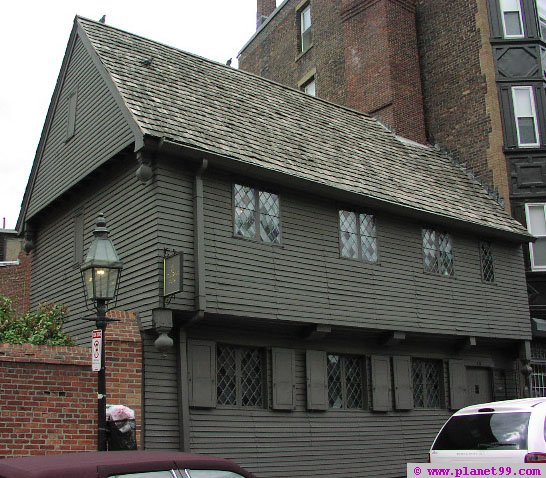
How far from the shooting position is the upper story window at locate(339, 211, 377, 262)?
15891 millimetres

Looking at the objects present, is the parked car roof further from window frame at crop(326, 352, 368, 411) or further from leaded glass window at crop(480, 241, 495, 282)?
leaded glass window at crop(480, 241, 495, 282)

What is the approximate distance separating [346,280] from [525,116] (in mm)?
10036

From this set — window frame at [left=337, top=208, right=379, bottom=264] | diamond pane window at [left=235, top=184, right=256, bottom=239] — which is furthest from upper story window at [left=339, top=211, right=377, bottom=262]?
diamond pane window at [left=235, top=184, right=256, bottom=239]

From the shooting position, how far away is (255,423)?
13.7 metres

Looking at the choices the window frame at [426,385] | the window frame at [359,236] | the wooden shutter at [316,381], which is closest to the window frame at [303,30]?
the window frame at [359,236]

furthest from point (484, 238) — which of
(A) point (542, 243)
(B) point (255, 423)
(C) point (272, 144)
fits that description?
(B) point (255, 423)

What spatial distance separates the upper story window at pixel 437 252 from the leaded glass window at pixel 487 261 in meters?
1.33

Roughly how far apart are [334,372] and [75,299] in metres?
5.59

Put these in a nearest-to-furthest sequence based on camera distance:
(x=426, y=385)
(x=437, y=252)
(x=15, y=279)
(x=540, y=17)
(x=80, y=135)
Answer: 1. (x=80, y=135)
2. (x=426, y=385)
3. (x=437, y=252)
4. (x=540, y=17)
5. (x=15, y=279)

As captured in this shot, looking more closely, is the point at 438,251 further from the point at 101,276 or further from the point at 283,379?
the point at 101,276

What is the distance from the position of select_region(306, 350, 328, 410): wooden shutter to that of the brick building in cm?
799

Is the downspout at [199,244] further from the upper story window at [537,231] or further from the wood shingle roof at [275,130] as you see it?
the upper story window at [537,231]

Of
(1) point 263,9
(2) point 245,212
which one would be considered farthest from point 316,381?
(1) point 263,9

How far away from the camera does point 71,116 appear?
55.0ft
